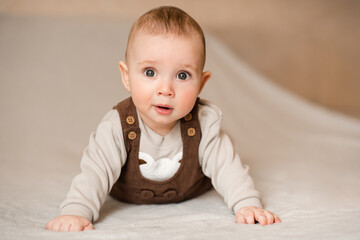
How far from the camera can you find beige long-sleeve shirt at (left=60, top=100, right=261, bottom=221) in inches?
39.6

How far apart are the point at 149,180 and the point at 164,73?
0.30 metres

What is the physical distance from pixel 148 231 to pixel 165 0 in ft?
6.75

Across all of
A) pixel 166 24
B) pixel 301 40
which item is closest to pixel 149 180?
pixel 166 24

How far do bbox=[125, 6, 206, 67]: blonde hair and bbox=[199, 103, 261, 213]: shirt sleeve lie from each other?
0.24 meters

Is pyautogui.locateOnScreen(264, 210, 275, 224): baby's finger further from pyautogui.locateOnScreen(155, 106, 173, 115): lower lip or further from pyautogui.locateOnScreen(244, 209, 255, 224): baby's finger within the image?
pyautogui.locateOnScreen(155, 106, 173, 115): lower lip

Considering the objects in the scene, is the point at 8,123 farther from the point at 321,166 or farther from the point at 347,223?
the point at 347,223

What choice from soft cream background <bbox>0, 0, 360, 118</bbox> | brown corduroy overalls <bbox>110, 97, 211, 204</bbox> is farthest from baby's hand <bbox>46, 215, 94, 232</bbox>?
soft cream background <bbox>0, 0, 360, 118</bbox>

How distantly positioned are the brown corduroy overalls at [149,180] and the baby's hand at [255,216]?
0.64ft

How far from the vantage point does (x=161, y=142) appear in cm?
112

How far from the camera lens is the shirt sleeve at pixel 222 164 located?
107cm

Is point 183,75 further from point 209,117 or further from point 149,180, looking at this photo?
point 149,180

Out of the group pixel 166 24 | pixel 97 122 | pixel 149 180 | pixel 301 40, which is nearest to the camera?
pixel 166 24

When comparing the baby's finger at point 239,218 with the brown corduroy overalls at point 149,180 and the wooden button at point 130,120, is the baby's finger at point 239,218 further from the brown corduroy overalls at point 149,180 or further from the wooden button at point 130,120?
the wooden button at point 130,120

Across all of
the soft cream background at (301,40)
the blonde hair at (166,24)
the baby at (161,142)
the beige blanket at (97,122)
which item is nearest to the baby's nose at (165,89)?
the baby at (161,142)
